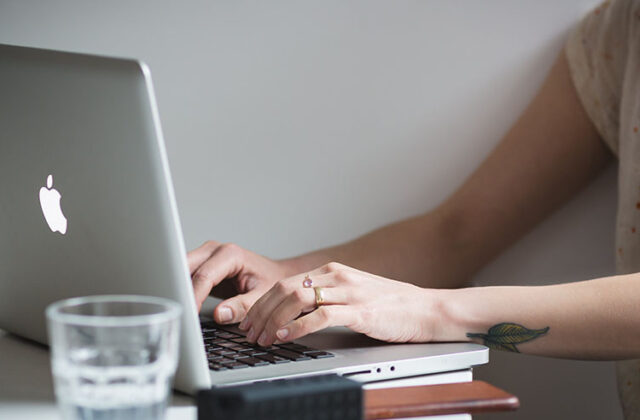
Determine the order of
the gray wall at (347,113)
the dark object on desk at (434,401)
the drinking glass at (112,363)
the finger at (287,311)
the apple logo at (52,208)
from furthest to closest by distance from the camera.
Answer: the gray wall at (347,113)
the finger at (287,311)
the apple logo at (52,208)
the dark object on desk at (434,401)
the drinking glass at (112,363)

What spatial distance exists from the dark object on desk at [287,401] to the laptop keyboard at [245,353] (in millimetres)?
254

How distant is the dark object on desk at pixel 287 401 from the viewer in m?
0.54

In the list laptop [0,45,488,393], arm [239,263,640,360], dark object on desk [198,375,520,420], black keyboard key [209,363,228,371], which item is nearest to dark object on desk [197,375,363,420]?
dark object on desk [198,375,520,420]

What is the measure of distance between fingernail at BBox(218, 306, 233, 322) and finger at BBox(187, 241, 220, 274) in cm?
11

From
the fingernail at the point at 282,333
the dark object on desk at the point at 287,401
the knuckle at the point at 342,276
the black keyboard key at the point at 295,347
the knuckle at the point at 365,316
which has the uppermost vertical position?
the knuckle at the point at 342,276

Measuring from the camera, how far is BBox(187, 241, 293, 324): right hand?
103 centimetres

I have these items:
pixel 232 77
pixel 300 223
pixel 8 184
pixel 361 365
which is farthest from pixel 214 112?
pixel 361 365

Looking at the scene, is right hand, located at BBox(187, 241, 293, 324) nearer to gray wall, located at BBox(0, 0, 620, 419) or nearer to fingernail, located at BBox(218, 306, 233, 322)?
fingernail, located at BBox(218, 306, 233, 322)

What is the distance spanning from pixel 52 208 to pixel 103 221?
0.11 metres

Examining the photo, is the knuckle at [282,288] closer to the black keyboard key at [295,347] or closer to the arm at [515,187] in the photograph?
the black keyboard key at [295,347]

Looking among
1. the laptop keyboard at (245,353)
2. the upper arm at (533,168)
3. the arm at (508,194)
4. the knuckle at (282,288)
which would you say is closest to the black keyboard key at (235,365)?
the laptop keyboard at (245,353)

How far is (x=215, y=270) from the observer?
1084 millimetres

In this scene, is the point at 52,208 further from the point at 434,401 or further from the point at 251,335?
the point at 434,401

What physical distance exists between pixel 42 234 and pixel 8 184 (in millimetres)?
79
